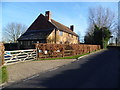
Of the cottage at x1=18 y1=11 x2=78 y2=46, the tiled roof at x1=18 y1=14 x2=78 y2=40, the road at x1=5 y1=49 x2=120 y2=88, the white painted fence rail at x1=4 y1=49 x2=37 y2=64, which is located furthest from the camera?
the tiled roof at x1=18 y1=14 x2=78 y2=40

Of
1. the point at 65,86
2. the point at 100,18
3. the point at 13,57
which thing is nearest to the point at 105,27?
the point at 100,18

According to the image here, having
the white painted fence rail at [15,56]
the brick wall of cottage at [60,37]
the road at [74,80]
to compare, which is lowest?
the road at [74,80]

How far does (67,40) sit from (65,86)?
31.4 m

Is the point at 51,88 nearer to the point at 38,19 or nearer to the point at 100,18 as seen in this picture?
the point at 38,19

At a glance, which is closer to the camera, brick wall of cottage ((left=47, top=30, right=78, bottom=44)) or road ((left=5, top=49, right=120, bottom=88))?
road ((left=5, top=49, right=120, bottom=88))

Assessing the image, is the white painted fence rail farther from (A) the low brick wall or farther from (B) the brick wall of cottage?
(B) the brick wall of cottage

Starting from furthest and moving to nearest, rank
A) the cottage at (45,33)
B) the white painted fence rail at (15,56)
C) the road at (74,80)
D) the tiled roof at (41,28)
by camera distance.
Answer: the tiled roof at (41,28), the cottage at (45,33), the white painted fence rail at (15,56), the road at (74,80)

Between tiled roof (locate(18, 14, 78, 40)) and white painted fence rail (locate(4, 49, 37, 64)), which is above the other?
tiled roof (locate(18, 14, 78, 40))

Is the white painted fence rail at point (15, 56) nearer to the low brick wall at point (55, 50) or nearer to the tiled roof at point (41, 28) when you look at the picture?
the low brick wall at point (55, 50)

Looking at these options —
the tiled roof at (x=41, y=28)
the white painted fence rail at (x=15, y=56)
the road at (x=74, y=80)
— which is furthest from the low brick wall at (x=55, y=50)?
the tiled roof at (x=41, y=28)

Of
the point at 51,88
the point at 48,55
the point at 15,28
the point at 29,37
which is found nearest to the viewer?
the point at 51,88

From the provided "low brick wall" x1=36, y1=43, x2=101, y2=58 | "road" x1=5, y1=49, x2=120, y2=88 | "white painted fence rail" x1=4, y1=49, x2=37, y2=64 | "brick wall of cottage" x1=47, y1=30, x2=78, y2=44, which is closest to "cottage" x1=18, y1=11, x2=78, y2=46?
"brick wall of cottage" x1=47, y1=30, x2=78, y2=44

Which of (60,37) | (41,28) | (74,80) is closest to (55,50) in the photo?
(74,80)

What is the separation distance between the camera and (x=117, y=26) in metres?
45.1
